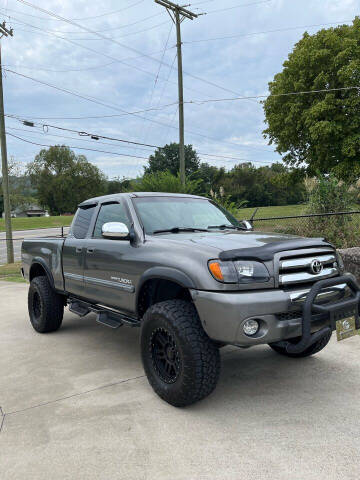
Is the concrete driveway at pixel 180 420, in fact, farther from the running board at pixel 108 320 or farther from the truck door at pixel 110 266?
the truck door at pixel 110 266

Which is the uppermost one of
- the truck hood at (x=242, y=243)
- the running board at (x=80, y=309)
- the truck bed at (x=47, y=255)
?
the truck hood at (x=242, y=243)

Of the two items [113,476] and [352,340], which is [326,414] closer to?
[113,476]

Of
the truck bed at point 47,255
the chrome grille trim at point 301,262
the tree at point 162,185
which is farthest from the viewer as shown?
the tree at point 162,185

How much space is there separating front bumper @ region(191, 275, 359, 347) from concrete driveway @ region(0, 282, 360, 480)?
2.10 ft

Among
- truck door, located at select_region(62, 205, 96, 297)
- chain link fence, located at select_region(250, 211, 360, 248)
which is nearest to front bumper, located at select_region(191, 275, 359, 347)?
truck door, located at select_region(62, 205, 96, 297)

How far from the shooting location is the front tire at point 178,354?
2.98 metres

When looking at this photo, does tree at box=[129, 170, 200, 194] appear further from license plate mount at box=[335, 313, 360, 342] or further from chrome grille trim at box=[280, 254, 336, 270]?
license plate mount at box=[335, 313, 360, 342]

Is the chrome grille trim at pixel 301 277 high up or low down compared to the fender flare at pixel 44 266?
up

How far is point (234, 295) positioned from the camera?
9.36ft

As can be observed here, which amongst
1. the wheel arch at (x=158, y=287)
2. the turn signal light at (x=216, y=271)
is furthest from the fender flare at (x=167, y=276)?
the turn signal light at (x=216, y=271)

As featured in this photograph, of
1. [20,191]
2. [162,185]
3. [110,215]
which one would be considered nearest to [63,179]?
[20,191]

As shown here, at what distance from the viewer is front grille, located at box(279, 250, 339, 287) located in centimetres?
303

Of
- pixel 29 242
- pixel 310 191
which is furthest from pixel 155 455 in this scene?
pixel 310 191

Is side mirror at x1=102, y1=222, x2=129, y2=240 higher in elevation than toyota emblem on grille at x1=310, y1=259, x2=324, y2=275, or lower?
higher
